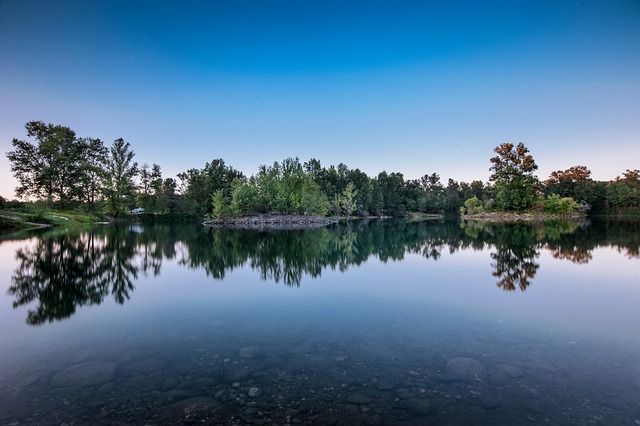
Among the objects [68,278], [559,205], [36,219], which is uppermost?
[559,205]

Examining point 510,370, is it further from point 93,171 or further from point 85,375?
point 93,171

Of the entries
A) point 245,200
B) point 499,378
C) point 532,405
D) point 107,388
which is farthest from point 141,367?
point 245,200

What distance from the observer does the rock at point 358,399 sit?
4.08 metres

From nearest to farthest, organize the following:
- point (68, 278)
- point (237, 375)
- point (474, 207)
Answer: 1. point (237, 375)
2. point (68, 278)
3. point (474, 207)

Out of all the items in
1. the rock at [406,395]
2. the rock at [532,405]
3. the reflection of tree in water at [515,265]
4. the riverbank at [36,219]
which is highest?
the riverbank at [36,219]

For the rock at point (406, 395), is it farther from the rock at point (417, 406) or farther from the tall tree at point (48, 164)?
the tall tree at point (48, 164)

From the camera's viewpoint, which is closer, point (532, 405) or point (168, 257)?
point (532, 405)

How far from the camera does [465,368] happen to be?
4.96 metres

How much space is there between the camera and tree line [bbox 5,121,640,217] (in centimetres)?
4959

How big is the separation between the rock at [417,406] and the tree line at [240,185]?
51.7m

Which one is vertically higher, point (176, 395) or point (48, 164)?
point (48, 164)

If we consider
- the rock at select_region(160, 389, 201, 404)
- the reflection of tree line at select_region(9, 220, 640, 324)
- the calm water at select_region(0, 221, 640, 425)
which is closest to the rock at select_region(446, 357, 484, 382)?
the calm water at select_region(0, 221, 640, 425)

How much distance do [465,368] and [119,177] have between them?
6550 centimetres

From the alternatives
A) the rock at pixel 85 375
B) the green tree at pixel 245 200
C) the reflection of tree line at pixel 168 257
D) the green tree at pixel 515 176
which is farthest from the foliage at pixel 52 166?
the green tree at pixel 515 176
